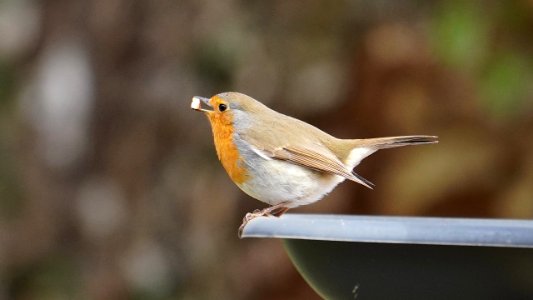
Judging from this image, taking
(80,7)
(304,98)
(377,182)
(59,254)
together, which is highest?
(80,7)

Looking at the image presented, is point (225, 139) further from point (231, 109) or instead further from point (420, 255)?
point (420, 255)

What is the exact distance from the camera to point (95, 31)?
523cm

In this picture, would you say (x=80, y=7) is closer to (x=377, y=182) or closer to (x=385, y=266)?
(x=377, y=182)

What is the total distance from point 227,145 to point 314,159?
29 cm

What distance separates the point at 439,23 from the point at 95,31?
6.76 ft

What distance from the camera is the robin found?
2803 mm

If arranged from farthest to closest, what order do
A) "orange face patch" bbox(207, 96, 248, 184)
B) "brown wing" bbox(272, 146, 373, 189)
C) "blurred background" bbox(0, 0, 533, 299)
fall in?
"blurred background" bbox(0, 0, 533, 299), "orange face patch" bbox(207, 96, 248, 184), "brown wing" bbox(272, 146, 373, 189)

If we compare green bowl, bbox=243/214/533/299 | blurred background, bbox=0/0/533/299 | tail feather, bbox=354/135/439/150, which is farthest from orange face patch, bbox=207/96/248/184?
blurred background, bbox=0/0/533/299

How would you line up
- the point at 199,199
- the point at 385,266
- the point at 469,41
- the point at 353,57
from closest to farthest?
the point at 385,266 → the point at 469,41 → the point at 353,57 → the point at 199,199

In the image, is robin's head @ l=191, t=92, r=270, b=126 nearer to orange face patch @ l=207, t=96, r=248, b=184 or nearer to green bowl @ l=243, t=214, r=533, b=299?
orange face patch @ l=207, t=96, r=248, b=184

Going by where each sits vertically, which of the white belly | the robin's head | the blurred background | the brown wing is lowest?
the blurred background

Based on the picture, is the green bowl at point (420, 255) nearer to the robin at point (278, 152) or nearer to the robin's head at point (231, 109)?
the robin at point (278, 152)

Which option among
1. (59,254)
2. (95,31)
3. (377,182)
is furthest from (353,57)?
(59,254)

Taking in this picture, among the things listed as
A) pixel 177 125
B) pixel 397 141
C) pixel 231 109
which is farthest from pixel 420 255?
pixel 177 125
